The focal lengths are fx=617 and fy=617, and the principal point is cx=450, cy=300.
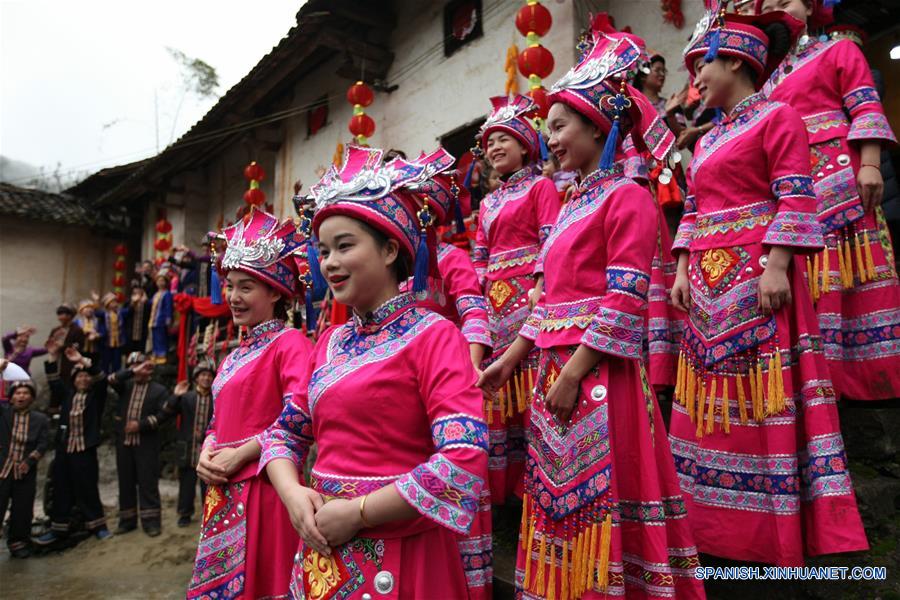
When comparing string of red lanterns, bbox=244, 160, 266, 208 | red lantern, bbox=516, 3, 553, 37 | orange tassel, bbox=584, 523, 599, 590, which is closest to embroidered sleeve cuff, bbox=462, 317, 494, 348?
orange tassel, bbox=584, 523, 599, 590

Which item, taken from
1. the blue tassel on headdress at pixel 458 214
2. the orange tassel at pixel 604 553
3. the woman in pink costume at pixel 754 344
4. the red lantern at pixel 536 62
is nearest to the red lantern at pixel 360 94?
the red lantern at pixel 536 62

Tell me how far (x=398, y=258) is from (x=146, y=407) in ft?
23.1

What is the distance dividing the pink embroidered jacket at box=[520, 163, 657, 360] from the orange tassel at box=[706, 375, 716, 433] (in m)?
0.55

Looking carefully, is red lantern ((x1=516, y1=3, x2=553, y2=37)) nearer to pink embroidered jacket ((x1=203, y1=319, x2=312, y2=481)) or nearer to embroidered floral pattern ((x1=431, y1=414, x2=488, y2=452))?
pink embroidered jacket ((x1=203, y1=319, x2=312, y2=481))

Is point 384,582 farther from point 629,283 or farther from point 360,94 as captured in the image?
point 360,94

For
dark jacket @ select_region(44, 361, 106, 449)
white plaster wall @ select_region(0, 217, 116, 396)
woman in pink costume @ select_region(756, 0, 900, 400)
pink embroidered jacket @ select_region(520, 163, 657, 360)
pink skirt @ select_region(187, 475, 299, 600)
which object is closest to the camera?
pink embroidered jacket @ select_region(520, 163, 657, 360)

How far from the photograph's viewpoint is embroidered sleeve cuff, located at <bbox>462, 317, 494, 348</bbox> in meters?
3.04

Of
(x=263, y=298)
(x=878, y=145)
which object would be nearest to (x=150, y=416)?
(x=263, y=298)

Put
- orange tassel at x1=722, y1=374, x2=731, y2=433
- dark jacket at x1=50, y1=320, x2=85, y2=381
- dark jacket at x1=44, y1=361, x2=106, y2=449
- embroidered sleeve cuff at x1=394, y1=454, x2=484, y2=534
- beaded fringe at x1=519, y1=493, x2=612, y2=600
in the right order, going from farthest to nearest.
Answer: dark jacket at x1=50, y1=320, x2=85, y2=381
dark jacket at x1=44, y1=361, x2=106, y2=449
orange tassel at x1=722, y1=374, x2=731, y2=433
beaded fringe at x1=519, y1=493, x2=612, y2=600
embroidered sleeve cuff at x1=394, y1=454, x2=484, y2=534

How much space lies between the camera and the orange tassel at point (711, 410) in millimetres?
2463

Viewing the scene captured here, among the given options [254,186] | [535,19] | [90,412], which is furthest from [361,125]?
[90,412]

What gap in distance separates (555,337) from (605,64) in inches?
42.5

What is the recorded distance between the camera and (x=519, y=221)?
3432 mm

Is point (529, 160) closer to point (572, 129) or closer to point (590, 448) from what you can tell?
point (572, 129)
